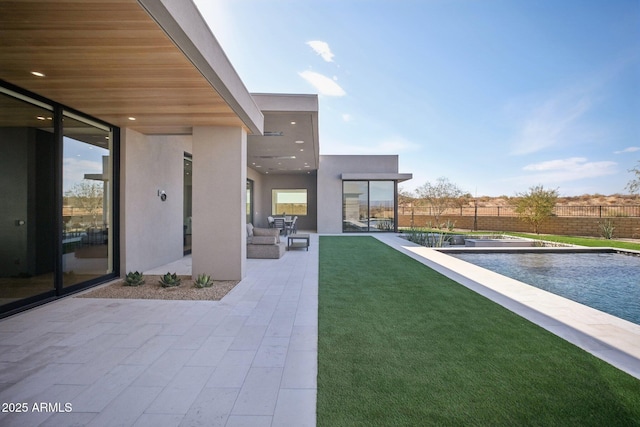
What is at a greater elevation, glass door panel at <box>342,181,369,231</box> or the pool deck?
glass door panel at <box>342,181,369,231</box>

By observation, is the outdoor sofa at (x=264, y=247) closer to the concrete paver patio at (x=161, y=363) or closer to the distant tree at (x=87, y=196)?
the distant tree at (x=87, y=196)

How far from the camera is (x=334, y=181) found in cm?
1580

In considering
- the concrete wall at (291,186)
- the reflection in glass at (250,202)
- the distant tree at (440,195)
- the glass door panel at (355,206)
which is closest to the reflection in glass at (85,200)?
the reflection in glass at (250,202)

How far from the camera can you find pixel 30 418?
194 centimetres

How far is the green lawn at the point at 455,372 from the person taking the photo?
1913 mm

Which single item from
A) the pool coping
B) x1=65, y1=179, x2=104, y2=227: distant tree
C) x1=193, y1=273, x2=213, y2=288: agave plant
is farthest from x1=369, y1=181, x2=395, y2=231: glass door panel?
x1=65, y1=179, x2=104, y2=227: distant tree

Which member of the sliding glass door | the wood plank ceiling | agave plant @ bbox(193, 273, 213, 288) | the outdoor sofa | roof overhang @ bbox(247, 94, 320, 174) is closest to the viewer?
the wood plank ceiling

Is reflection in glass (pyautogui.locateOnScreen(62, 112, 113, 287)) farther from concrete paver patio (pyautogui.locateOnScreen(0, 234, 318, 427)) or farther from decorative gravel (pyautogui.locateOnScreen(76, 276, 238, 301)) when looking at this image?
concrete paver patio (pyautogui.locateOnScreen(0, 234, 318, 427))

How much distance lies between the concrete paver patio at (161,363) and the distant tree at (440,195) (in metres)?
16.1

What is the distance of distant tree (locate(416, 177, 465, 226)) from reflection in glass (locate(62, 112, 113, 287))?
17.0 meters

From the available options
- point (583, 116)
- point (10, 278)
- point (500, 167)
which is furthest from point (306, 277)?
point (500, 167)

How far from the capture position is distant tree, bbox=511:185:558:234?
14.9m

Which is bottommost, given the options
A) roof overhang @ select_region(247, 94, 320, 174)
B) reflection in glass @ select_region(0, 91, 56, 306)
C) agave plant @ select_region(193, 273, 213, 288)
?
agave plant @ select_region(193, 273, 213, 288)

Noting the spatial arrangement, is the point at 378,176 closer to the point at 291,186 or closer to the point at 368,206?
the point at 368,206
